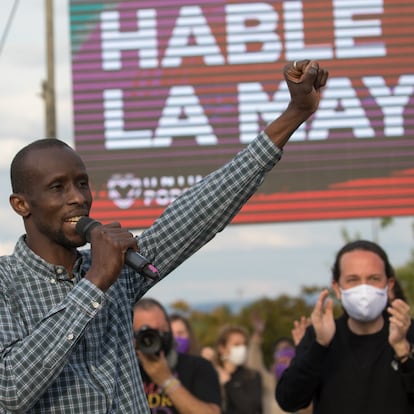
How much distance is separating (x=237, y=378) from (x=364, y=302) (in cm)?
492

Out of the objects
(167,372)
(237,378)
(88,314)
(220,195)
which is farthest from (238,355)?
(88,314)

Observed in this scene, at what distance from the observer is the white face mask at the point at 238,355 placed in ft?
31.9

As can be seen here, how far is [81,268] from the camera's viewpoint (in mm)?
3146

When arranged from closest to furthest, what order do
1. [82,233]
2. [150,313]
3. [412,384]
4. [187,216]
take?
[82,233] < [187,216] < [412,384] < [150,313]

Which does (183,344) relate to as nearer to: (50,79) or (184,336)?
(184,336)

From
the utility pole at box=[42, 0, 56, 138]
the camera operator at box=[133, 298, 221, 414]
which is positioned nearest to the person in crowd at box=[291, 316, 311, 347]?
the camera operator at box=[133, 298, 221, 414]

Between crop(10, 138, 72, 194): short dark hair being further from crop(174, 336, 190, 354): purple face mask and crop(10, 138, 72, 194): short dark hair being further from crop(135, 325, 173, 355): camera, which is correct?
crop(174, 336, 190, 354): purple face mask

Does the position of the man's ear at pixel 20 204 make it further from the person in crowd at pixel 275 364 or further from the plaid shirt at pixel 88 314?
the person in crowd at pixel 275 364

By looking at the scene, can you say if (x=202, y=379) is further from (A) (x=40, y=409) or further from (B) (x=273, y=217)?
(B) (x=273, y=217)

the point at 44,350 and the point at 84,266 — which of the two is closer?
the point at 44,350

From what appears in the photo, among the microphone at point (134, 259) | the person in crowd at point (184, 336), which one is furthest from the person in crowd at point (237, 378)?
the microphone at point (134, 259)

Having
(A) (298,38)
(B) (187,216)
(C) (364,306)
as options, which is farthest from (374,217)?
(B) (187,216)

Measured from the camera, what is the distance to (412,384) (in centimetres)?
463

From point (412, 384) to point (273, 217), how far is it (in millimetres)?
4707
